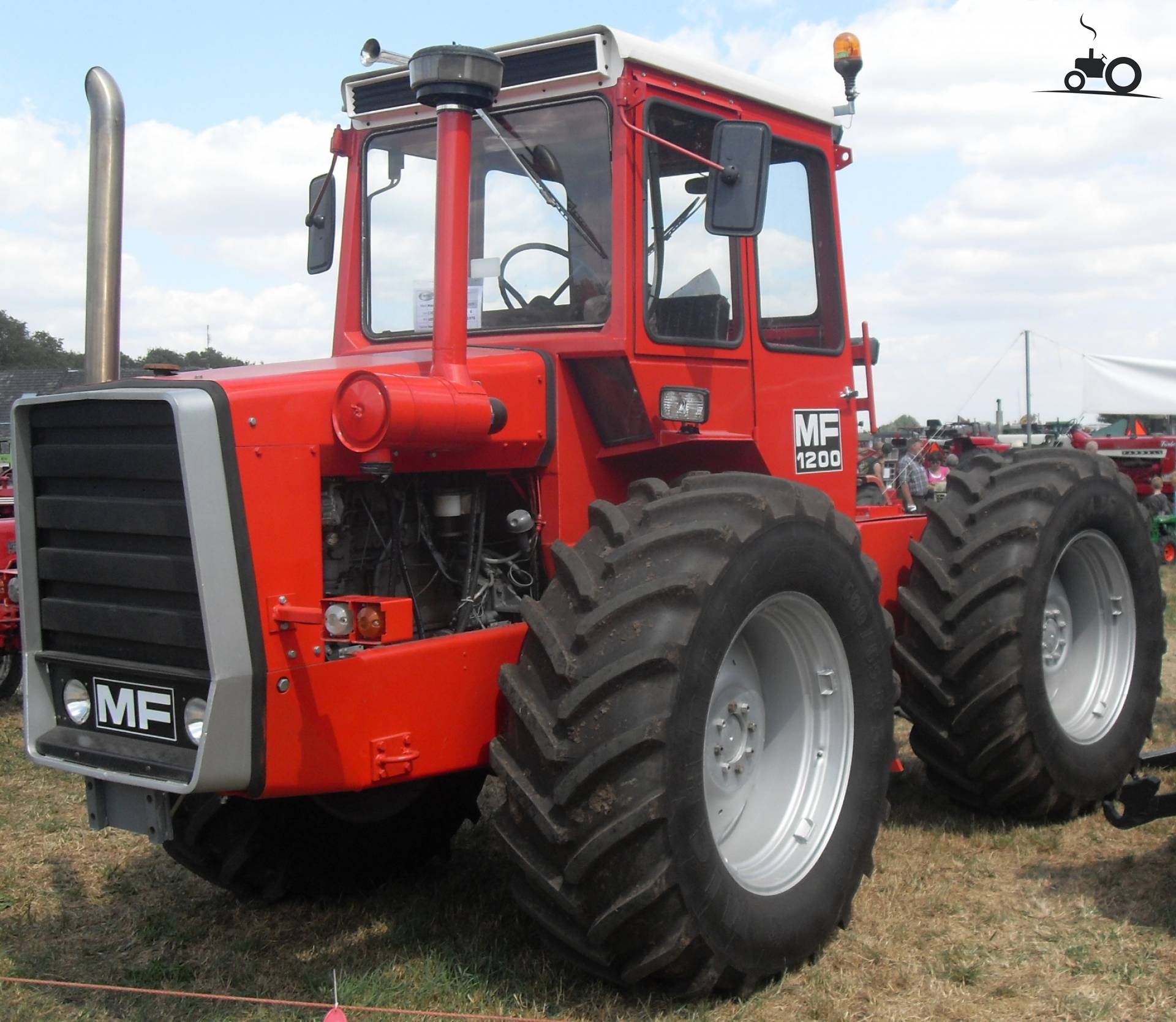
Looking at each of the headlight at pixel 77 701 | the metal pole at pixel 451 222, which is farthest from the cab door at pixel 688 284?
the headlight at pixel 77 701

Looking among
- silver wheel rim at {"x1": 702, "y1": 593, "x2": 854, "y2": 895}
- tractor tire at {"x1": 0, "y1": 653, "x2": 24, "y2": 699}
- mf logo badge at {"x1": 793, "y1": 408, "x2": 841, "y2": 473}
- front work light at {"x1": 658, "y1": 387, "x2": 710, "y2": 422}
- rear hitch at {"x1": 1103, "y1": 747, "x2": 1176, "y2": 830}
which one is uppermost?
front work light at {"x1": 658, "y1": 387, "x2": 710, "y2": 422}

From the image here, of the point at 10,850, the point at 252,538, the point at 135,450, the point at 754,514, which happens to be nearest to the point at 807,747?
the point at 754,514

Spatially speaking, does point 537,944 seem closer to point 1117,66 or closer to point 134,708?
point 134,708

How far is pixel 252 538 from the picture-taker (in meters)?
3.22

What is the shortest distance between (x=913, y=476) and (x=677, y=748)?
1157 cm

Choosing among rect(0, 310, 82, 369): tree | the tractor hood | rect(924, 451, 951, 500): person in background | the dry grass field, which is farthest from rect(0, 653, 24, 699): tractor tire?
rect(0, 310, 82, 369): tree

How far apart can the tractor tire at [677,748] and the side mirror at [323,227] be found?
1.69 meters

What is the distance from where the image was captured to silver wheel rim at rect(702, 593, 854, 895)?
3939 mm

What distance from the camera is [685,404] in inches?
165

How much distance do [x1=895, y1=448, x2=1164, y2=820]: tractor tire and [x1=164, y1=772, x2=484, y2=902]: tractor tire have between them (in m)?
1.80

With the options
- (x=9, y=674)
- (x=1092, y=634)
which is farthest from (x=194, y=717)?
(x=9, y=674)

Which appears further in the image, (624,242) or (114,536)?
(624,242)

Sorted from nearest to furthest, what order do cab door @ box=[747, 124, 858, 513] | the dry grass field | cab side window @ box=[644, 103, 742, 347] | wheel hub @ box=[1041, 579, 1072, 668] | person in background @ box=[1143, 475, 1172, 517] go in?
the dry grass field → cab side window @ box=[644, 103, 742, 347] → cab door @ box=[747, 124, 858, 513] → wheel hub @ box=[1041, 579, 1072, 668] → person in background @ box=[1143, 475, 1172, 517]

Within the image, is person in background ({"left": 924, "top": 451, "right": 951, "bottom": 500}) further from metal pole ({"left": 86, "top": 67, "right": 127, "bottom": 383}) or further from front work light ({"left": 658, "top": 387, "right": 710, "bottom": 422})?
metal pole ({"left": 86, "top": 67, "right": 127, "bottom": 383})
